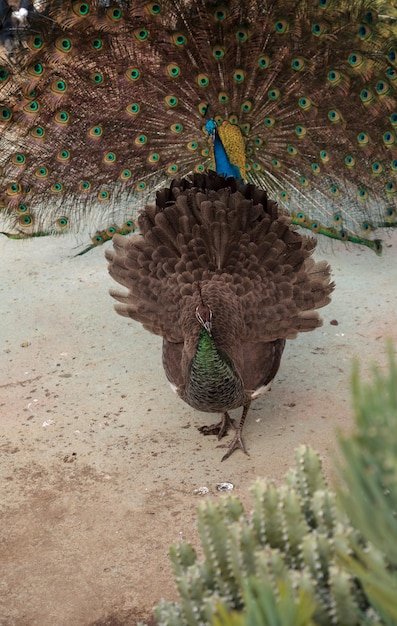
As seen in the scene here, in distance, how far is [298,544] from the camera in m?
1.66

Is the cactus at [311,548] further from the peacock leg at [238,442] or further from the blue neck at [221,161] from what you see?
the blue neck at [221,161]

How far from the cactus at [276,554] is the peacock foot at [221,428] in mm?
2214

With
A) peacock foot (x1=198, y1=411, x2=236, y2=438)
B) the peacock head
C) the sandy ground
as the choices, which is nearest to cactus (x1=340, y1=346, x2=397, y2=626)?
the sandy ground

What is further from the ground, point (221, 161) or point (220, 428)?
point (221, 161)

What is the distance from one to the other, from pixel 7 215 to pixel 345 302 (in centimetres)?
231

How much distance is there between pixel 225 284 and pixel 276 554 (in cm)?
229

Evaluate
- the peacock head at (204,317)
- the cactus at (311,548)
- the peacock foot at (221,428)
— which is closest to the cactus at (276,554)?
the cactus at (311,548)

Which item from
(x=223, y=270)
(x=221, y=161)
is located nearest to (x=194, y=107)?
(x=221, y=161)

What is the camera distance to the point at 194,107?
4621 millimetres

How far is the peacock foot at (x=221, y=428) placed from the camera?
4.07m

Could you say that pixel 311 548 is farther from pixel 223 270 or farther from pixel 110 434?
pixel 110 434

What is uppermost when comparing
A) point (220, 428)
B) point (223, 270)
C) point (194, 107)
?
point (194, 107)

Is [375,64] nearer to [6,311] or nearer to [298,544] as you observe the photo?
[6,311]

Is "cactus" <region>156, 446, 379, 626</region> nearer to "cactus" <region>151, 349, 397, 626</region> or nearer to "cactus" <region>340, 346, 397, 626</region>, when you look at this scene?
"cactus" <region>151, 349, 397, 626</region>
